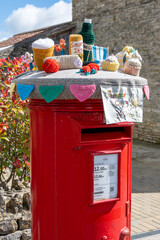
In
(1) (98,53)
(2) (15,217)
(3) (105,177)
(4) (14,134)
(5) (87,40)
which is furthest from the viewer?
(4) (14,134)

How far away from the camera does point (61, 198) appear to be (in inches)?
80.4

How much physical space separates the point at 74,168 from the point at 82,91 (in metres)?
0.52

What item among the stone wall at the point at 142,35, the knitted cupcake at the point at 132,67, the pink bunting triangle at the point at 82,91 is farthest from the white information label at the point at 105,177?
the stone wall at the point at 142,35

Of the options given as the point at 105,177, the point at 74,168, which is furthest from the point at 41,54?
the point at 105,177

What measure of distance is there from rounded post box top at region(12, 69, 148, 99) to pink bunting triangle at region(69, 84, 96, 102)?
0.07 feet

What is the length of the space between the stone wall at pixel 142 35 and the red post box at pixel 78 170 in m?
8.34

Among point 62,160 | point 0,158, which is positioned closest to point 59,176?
point 62,160

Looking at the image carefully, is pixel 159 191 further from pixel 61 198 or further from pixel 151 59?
pixel 151 59

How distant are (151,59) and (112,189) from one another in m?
8.93

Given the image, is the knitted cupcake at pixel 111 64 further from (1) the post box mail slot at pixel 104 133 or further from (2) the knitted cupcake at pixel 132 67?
(1) the post box mail slot at pixel 104 133

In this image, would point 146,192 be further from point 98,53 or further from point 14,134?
point 98,53

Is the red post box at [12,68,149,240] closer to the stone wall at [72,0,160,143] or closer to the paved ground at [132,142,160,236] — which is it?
the paved ground at [132,142,160,236]

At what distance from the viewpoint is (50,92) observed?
188 centimetres

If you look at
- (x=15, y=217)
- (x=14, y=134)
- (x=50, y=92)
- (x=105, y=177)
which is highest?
(x=50, y=92)
